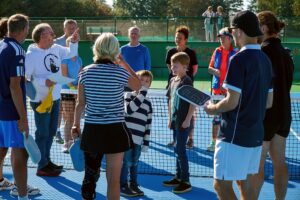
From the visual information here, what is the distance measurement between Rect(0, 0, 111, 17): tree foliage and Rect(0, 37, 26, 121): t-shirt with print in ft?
135

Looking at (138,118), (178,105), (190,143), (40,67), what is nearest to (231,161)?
(138,118)

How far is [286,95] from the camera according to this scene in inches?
187

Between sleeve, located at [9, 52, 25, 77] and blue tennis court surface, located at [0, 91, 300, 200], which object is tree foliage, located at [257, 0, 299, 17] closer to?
blue tennis court surface, located at [0, 91, 300, 200]

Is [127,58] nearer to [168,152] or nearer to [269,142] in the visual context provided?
[168,152]

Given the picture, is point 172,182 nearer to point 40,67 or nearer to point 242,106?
point 40,67

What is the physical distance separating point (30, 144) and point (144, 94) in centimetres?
133

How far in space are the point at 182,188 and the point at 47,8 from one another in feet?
151

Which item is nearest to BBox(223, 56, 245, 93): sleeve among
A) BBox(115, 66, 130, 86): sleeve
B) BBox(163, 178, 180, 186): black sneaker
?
BBox(115, 66, 130, 86): sleeve

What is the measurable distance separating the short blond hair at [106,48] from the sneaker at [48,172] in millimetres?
2643

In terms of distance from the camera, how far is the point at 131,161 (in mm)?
5652

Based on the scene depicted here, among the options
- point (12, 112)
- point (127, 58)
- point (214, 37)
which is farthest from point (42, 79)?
point (214, 37)

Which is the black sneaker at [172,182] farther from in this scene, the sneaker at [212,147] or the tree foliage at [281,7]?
the tree foliage at [281,7]

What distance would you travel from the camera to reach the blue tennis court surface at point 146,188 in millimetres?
5676

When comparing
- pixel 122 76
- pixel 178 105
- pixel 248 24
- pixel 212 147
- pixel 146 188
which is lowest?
pixel 146 188
